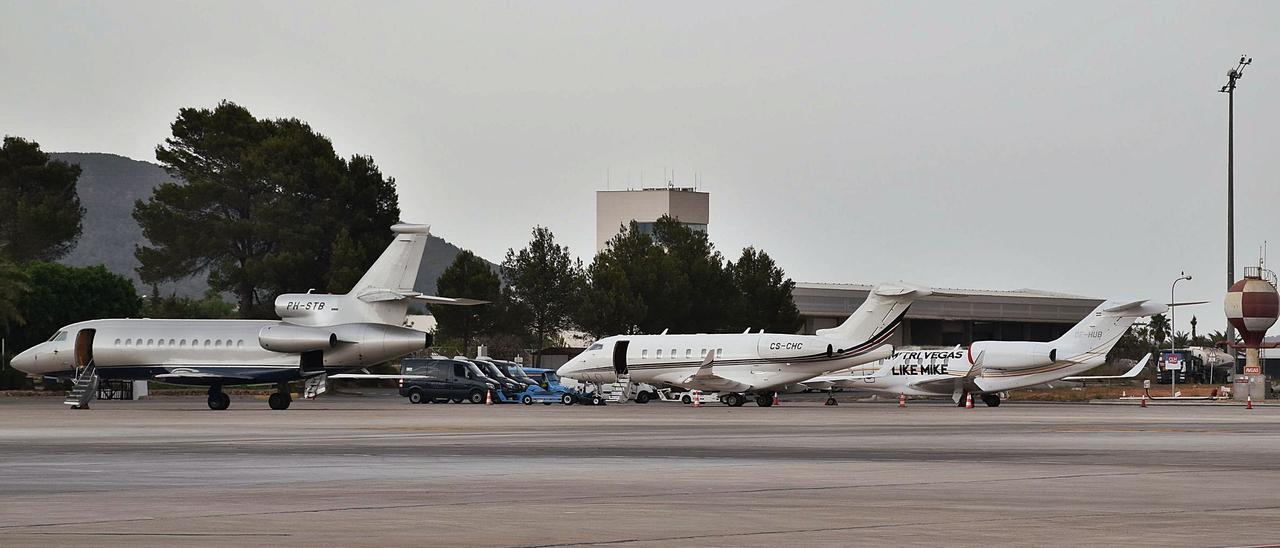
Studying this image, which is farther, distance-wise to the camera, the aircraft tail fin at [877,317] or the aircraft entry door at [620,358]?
the aircraft entry door at [620,358]

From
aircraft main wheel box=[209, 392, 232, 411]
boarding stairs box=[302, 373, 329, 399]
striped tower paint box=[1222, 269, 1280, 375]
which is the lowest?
aircraft main wheel box=[209, 392, 232, 411]

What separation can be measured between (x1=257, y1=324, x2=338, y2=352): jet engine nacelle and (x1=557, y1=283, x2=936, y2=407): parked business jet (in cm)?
1814

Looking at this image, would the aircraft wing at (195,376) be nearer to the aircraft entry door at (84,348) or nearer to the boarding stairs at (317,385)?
the boarding stairs at (317,385)

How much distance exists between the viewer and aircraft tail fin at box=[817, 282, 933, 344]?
212ft

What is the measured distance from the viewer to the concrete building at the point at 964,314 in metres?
148

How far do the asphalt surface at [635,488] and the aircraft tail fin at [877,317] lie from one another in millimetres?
29467

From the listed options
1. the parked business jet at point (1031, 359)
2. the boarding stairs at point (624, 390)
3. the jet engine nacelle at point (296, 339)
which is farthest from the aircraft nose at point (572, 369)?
the jet engine nacelle at point (296, 339)

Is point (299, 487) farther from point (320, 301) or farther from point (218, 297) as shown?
point (218, 297)

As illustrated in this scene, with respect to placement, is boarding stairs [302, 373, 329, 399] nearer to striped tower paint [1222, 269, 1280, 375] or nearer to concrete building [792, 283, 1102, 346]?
striped tower paint [1222, 269, 1280, 375]

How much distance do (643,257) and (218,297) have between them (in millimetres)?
38994

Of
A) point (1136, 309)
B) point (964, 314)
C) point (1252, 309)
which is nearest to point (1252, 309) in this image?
point (1252, 309)

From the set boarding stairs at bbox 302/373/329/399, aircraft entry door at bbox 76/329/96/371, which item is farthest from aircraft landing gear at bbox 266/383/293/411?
aircraft entry door at bbox 76/329/96/371

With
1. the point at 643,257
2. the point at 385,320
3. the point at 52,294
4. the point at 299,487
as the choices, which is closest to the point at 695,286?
the point at 643,257

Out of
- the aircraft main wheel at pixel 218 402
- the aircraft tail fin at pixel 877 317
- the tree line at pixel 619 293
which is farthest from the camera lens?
the tree line at pixel 619 293
